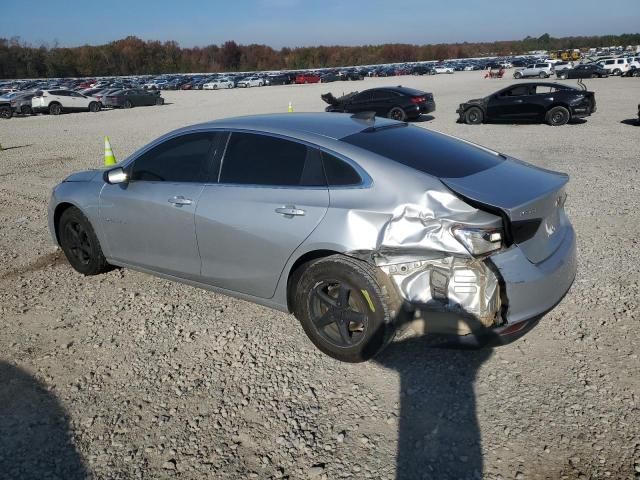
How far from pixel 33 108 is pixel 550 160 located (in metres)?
28.5

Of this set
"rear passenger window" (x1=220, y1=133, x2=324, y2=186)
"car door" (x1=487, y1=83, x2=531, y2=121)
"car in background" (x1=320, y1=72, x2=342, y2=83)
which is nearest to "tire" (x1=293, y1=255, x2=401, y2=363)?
"rear passenger window" (x1=220, y1=133, x2=324, y2=186)

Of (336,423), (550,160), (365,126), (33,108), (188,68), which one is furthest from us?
(188,68)

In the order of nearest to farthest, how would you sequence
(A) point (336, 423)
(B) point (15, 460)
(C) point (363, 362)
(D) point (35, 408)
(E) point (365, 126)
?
(B) point (15, 460) < (A) point (336, 423) < (D) point (35, 408) < (C) point (363, 362) < (E) point (365, 126)

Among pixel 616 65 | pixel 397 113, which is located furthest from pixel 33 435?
pixel 616 65

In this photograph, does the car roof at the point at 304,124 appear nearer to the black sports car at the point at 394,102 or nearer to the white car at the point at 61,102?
the black sports car at the point at 394,102

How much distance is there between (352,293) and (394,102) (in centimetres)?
1657

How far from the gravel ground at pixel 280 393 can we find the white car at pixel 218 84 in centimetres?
5505

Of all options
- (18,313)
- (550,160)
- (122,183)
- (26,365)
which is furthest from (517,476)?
(550,160)

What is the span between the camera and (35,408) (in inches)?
126

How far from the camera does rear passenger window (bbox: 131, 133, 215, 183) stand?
4.12 meters

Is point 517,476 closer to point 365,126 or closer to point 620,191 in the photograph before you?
point 365,126

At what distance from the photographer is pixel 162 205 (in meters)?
4.21

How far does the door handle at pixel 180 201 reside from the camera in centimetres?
405

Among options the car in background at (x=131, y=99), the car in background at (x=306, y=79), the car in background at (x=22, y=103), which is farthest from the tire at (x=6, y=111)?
the car in background at (x=306, y=79)
